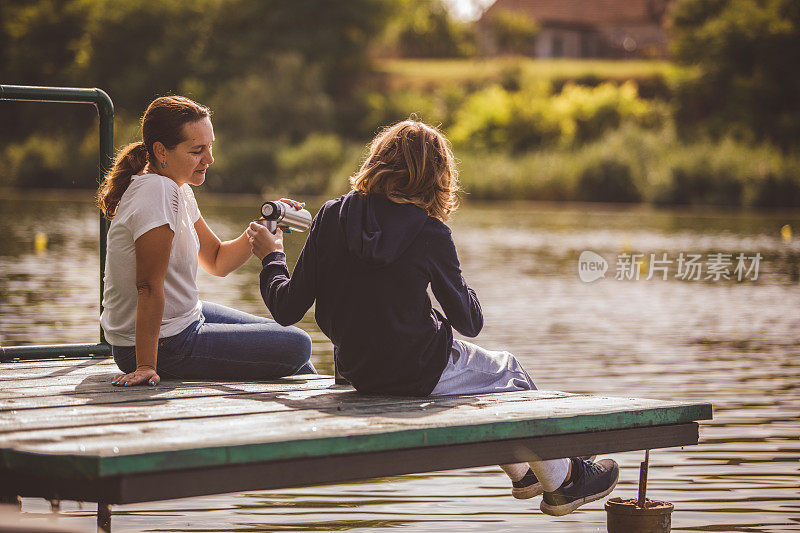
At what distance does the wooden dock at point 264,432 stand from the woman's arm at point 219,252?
24.2 inches

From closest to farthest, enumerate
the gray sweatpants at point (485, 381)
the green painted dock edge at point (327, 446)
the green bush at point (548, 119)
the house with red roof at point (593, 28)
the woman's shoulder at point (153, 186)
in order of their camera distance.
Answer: the green painted dock edge at point (327, 446), the gray sweatpants at point (485, 381), the woman's shoulder at point (153, 186), the green bush at point (548, 119), the house with red roof at point (593, 28)

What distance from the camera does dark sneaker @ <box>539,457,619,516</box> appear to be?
4.89m

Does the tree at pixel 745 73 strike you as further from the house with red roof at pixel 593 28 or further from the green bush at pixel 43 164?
the house with red roof at pixel 593 28

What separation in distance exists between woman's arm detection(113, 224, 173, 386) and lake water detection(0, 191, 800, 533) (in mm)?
878

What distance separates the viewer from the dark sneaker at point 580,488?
4.89 meters

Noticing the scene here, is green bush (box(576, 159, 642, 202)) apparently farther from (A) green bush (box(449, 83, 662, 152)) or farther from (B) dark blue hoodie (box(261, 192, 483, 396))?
→ (B) dark blue hoodie (box(261, 192, 483, 396))

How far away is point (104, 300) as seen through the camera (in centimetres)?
526

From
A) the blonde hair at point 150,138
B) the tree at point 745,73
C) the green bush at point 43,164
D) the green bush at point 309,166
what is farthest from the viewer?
the green bush at point 43,164

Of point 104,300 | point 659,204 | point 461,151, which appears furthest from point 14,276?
point 461,151

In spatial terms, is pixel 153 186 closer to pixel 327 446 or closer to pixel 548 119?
pixel 327 446

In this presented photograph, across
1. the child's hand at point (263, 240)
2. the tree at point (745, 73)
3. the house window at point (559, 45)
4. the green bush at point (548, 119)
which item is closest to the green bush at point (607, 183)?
the tree at point (745, 73)

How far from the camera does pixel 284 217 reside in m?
4.96

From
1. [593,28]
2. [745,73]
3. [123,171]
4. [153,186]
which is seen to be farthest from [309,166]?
[153,186]

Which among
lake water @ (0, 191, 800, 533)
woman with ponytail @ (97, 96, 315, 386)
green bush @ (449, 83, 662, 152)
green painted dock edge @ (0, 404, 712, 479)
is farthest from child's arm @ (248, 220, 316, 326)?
green bush @ (449, 83, 662, 152)
